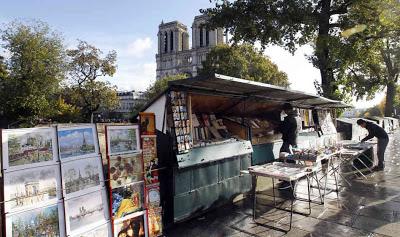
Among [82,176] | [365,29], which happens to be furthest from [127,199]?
[365,29]

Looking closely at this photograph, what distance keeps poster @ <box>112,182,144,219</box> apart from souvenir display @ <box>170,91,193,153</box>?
1.01m

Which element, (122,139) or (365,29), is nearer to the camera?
(122,139)

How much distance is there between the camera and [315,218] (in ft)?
17.7

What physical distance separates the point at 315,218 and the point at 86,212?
3890 millimetres

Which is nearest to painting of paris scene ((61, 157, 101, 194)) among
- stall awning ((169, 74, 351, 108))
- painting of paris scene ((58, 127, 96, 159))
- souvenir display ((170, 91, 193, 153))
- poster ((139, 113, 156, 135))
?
painting of paris scene ((58, 127, 96, 159))

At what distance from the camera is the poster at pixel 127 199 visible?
3.94 meters

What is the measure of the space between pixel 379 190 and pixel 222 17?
11962mm

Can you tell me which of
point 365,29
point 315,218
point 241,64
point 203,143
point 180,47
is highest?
point 180,47

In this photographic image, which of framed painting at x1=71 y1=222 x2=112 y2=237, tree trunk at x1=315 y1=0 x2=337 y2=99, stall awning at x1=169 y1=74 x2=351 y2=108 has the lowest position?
framed painting at x1=71 y1=222 x2=112 y2=237

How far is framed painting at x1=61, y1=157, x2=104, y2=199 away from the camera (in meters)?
3.46

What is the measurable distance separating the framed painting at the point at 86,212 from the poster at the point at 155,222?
748 millimetres

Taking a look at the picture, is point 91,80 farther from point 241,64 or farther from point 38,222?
point 38,222

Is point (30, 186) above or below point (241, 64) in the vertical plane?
below

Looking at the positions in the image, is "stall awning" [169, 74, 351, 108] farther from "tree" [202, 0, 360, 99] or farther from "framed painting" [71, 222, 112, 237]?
"tree" [202, 0, 360, 99]
